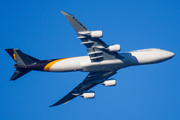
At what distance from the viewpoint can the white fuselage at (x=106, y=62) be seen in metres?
45.0

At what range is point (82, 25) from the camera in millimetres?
38812

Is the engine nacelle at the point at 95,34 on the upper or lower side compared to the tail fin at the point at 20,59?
upper

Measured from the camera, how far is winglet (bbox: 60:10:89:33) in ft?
124

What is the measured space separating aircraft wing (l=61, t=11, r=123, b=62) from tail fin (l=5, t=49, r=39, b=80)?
12225 mm

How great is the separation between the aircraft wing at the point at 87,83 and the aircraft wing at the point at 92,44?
207 inches

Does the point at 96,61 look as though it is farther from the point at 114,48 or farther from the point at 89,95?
the point at 89,95

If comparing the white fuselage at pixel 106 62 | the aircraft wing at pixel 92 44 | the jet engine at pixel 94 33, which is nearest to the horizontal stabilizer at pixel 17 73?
the white fuselage at pixel 106 62

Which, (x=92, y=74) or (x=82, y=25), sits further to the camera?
(x=92, y=74)

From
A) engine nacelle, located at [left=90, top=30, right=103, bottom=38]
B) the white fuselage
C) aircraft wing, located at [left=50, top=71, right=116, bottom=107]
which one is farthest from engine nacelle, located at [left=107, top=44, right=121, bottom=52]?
aircraft wing, located at [left=50, top=71, right=116, bottom=107]

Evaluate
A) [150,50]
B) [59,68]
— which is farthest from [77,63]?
[150,50]

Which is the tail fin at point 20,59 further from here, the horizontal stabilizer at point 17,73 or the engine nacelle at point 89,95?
the engine nacelle at point 89,95

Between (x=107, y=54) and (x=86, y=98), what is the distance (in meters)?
13.0

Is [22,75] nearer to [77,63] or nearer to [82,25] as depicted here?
[77,63]

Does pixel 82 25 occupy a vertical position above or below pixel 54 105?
above
